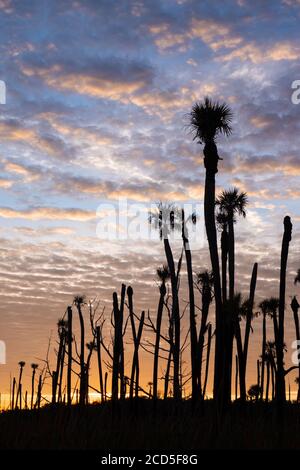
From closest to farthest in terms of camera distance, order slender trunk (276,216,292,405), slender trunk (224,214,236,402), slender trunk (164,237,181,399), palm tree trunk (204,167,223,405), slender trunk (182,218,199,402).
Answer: palm tree trunk (204,167,223,405) → slender trunk (276,216,292,405) → slender trunk (224,214,236,402) → slender trunk (182,218,199,402) → slender trunk (164,237,181,399)

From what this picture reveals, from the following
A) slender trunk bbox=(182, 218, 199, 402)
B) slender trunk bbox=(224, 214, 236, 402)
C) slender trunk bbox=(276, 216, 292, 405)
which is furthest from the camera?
slender trunk bbox=(182, 218, 199, 402)

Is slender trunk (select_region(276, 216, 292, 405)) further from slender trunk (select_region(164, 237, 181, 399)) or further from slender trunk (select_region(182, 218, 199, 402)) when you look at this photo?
slender trunk (select_region(164, 237, 181, 399))

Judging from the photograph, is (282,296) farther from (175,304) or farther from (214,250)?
(175,304)

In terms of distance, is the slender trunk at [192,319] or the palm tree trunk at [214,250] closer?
the palm tree trunk at [214,250]

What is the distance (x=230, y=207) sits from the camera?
3100 cm

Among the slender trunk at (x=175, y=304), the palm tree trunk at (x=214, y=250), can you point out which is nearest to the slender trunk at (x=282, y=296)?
the palm tree trunk at (x=214, y=250)

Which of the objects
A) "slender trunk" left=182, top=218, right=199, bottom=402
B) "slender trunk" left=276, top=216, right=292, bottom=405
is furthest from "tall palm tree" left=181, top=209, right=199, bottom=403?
"slender trunk" left=276, top=216, right=292, bottom=405

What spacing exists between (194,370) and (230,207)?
8084mm

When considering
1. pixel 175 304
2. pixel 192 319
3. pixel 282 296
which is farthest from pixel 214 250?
pixel 175 304

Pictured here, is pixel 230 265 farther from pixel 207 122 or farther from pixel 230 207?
pixel 207 122

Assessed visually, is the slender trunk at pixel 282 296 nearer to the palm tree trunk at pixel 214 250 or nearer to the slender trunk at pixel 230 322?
the slender trunk at pixel 230 322

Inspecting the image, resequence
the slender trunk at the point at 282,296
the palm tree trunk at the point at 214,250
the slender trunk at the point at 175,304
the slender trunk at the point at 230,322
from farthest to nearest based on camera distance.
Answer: the slender trunk at the point at 175,304 < the slender trunk at the point at 230,322 < the slender trunk at the point at 282,296 < the palm tree trunk at the point at 214,250

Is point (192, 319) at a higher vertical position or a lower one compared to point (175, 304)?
lower
